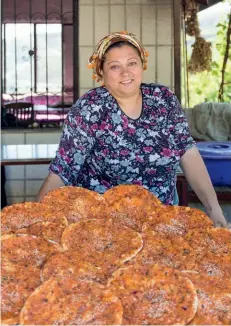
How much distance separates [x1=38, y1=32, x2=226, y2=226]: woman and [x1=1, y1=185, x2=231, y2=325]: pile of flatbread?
65cm

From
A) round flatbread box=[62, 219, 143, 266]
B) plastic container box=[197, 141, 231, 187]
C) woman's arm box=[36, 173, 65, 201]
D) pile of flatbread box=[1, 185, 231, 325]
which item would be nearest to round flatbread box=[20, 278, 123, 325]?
pile of flatbread box=[1, 185, 231, 325]

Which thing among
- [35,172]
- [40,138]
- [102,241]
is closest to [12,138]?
[40,138]

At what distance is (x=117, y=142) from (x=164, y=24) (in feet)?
10.2

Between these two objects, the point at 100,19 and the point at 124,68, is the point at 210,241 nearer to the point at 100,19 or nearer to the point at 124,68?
the point at 124,68

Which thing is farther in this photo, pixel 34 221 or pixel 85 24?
pixel 85 24

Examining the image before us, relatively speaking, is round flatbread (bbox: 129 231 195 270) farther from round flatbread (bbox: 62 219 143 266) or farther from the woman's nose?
the woman's nose

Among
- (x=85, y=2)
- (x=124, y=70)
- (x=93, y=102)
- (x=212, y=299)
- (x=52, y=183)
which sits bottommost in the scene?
(x=212, y=299)

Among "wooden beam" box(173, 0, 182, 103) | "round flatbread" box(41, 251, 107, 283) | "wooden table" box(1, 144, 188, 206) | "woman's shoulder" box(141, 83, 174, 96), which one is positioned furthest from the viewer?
"wooden beam" box(173, 0, 182, 103)

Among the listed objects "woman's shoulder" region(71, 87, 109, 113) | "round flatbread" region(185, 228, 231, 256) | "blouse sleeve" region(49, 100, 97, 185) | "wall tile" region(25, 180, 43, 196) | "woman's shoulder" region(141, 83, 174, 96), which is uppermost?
"woman's shoulder" region(141, 83, 174, 96)

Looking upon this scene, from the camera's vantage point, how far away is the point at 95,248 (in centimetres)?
170

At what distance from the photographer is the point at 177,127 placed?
278cm

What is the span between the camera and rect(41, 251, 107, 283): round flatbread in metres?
1.53

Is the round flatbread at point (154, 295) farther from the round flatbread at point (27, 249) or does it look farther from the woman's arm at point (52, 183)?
the woman's arm at point (52, 183)

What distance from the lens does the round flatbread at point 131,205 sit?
1.97 metres
